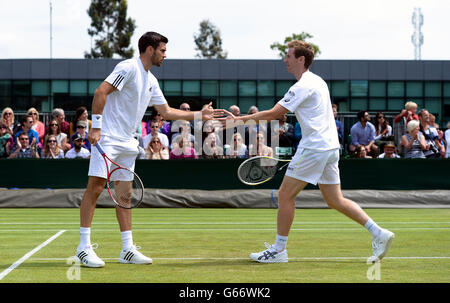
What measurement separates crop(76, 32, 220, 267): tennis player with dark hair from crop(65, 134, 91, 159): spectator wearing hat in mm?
8251

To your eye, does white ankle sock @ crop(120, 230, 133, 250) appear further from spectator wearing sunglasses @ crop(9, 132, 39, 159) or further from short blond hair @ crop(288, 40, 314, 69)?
spectator wearing sunglasses @ crop(9, 132, 39, 159)

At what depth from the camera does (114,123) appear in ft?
23.2

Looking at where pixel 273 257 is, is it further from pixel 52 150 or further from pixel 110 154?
pixel 52 150

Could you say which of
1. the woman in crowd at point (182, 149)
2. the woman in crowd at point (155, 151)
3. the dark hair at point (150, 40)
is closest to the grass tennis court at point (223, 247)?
the woman in crowd at point (155, 151)

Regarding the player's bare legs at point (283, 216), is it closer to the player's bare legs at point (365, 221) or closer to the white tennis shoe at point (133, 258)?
the player's bare legs at point (365, 221)

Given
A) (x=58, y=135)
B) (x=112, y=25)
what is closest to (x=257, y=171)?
(x=58, y=135)

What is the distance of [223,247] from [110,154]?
7.11 feet

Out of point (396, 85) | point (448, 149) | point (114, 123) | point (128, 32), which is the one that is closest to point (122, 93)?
point (114, 123)

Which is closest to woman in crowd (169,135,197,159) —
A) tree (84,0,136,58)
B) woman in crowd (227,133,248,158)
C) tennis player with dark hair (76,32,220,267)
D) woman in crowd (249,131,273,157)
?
woman in crowd (227,133,248,158)

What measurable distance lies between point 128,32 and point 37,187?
60.2m

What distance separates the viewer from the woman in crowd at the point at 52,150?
15.5 m

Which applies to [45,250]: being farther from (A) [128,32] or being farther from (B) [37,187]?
(A) [128,32]

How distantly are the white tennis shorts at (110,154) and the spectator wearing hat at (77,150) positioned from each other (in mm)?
8335

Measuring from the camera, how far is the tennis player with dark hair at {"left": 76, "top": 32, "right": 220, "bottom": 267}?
22.6 ft
